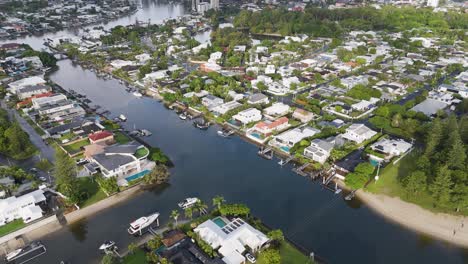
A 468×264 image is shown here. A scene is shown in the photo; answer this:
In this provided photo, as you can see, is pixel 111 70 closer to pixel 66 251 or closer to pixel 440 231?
pixel 66 251

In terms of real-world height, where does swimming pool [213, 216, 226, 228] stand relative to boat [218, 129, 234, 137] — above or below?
above

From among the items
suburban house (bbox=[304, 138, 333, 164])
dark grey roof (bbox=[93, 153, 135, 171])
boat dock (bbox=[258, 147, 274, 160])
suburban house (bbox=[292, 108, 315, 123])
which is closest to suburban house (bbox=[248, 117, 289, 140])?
boat dock (bbox=[258, 147, 274, 160])

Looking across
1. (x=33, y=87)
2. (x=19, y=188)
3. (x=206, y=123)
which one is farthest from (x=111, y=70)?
(x=19, y=188)

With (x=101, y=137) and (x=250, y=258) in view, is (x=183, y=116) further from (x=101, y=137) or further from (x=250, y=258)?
(x=250, y=258)

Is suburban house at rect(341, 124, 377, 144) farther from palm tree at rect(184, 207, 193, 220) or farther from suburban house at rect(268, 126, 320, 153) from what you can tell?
palm tree at rect(184, 207, 193, 220)

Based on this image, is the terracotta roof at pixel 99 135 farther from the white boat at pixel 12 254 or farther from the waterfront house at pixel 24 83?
the waterfront house at pixel 24 83
